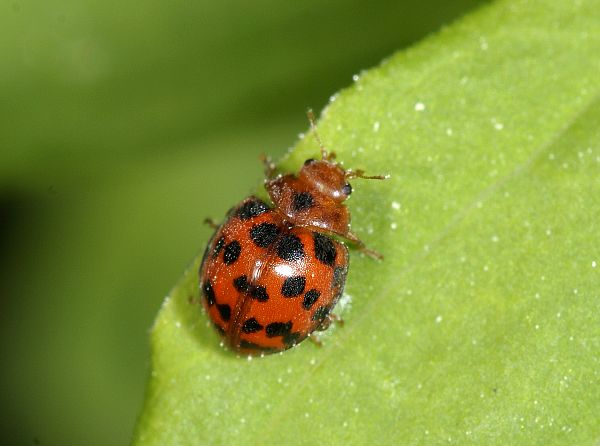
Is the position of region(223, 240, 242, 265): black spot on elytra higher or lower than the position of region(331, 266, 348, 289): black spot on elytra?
higher

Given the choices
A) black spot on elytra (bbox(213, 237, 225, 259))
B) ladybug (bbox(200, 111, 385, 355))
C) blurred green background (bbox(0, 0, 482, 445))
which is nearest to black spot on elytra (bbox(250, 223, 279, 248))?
ladybug (bbox(200, 111, 385, 355))

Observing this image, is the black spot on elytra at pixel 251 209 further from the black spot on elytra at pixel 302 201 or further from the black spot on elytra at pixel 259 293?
the black spot on elytra at pixel 259 293

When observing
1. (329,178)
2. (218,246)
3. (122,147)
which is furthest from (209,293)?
(122,147)

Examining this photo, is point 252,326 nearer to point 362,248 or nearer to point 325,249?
point 325,249

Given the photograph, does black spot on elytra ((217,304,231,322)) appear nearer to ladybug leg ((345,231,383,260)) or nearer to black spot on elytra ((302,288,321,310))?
black spot on elytra ((302,288,321,310))

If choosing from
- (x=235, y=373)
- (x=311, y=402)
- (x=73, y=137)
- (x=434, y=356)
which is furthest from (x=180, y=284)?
(x=73, y=137)

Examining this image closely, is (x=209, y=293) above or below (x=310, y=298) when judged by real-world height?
above

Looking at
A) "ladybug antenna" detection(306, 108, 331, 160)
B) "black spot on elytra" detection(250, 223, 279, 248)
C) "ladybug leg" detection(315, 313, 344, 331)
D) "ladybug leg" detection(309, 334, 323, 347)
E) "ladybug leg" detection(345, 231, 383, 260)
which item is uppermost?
"ladybug antenna" detection(306, 108, 331, 160)
